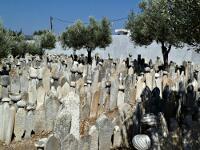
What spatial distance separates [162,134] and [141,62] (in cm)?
1626

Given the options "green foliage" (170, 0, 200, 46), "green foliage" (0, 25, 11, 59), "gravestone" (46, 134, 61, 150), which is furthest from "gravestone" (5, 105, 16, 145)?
"green foliage" (0, 25, 11, 59)

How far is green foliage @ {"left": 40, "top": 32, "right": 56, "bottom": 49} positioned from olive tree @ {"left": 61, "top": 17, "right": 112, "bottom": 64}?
10955 mm

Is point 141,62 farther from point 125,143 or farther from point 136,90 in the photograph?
point 125,143

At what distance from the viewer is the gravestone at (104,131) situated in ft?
23.0

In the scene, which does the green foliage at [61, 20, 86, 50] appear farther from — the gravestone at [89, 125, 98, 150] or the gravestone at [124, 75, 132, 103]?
the gravestone at [89, 125, 98, 150]

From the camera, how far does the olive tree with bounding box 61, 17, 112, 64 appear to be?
32.3 m

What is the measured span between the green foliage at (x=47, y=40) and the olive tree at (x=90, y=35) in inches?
431

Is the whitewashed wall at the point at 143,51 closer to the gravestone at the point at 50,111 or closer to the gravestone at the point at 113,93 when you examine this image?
the gravestone at the point at 113,93

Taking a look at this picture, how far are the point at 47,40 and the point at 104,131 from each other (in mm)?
38190

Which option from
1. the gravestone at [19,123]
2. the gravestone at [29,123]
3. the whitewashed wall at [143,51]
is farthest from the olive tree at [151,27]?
the gravestone at [19,123]

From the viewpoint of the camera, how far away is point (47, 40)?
146ft

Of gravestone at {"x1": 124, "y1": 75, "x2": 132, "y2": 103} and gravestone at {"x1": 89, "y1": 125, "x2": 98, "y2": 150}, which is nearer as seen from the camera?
gravestone at {"x1": 89, "y1": 125, "x2": 98, "y2": 150}

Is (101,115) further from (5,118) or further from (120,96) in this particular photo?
(120,96)

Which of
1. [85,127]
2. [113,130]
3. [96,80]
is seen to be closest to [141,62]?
[96,80]
